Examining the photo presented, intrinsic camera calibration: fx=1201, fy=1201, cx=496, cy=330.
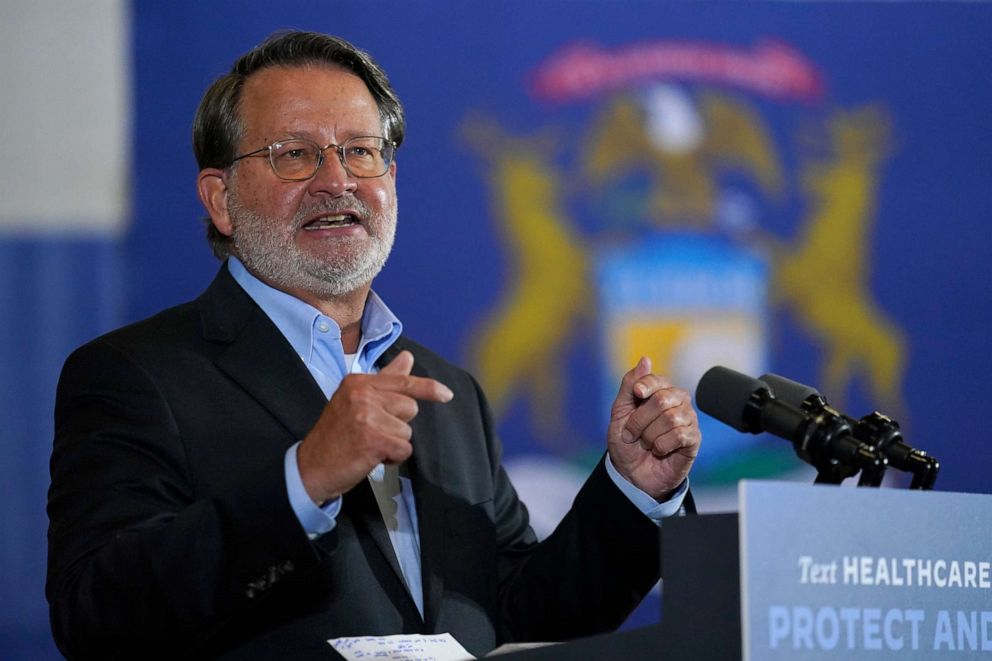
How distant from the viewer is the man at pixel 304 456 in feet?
5.41

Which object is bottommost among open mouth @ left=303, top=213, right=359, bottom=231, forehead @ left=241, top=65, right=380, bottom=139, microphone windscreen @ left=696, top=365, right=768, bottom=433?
microphone windscreen @ left=696, top=365, right=768, bottom=433

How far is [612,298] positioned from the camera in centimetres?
366

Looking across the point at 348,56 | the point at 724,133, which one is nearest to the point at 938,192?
the point at 724,133

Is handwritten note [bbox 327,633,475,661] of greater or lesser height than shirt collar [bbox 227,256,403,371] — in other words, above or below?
below

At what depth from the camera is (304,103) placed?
233 cm

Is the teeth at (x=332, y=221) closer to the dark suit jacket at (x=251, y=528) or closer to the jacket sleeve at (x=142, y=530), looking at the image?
the dark suit jacket at (x=251, y=528)

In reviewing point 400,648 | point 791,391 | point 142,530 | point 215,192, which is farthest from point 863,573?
point 215,192

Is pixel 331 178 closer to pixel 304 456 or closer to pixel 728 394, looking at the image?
pixel 304 456

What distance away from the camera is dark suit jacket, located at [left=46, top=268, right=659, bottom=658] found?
166cm

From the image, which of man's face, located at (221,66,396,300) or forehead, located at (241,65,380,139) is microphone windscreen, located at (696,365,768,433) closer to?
man's face, located at (221,66,396,300)

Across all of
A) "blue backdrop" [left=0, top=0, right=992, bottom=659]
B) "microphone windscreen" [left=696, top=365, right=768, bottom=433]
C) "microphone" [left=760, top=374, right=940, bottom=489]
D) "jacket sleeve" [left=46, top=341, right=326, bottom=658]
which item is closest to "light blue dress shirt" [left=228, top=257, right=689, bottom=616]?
"jacket sleeve" [left=46, top=341, right=326, bottom=658]

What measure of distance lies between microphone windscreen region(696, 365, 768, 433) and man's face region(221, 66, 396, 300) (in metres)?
0.87

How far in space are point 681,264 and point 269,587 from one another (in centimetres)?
228

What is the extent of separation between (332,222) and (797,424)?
44.6 inches
